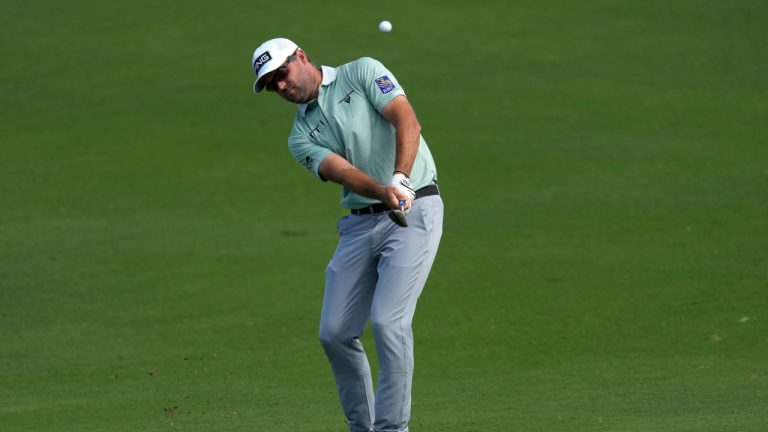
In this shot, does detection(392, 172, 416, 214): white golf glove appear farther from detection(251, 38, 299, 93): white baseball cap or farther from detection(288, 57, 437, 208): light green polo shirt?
detection(251, 38, 299, 93): white baseball cap

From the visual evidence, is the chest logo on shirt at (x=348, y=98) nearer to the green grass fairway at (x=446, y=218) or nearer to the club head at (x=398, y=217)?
the club head at (x=398, y=217)

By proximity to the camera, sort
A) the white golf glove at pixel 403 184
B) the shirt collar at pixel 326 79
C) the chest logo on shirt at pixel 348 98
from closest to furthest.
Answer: the white golf glove at pixel 403 184 → the chest logo on shirt at pixel 348 98 → the shirt collar at pixel 326 79

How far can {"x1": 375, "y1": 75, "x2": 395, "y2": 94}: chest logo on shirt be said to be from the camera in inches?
273

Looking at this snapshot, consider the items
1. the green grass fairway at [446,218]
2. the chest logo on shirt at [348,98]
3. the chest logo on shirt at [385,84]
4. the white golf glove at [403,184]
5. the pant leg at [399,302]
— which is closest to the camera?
the white golf glove at [403,184]

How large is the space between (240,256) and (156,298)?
65.1 inches

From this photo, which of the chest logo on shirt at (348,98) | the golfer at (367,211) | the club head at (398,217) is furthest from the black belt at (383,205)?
the chest logo on shirt at (348,98)

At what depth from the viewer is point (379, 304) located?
6891mm

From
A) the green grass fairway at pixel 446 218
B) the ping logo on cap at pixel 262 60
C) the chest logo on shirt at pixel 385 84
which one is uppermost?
the ping logo on cap at pixel 262 60

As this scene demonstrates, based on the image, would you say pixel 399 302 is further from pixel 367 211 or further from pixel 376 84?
pixel 376 84

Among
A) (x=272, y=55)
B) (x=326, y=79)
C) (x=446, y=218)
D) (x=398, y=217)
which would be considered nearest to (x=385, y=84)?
(x=326, y=79)

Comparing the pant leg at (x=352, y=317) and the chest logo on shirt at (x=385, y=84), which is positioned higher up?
the chest logo on shirt at (x=385, y=84)

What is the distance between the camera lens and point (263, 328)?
491 inches

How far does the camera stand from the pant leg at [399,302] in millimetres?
6824

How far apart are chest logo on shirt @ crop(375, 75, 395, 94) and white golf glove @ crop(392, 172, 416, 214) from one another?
0.53 m
